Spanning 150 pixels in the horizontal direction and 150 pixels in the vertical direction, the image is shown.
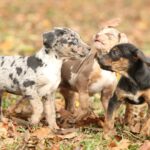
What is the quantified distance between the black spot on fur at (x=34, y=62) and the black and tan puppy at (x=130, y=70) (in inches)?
32.1

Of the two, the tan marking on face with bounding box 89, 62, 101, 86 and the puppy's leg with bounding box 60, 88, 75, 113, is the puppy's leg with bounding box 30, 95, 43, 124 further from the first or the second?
the puppy's leg with bounding box 60, 88, 75, 113

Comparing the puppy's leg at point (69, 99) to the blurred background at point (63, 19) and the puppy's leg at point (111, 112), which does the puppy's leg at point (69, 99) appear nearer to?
the puppy's leg at point (111, 112)

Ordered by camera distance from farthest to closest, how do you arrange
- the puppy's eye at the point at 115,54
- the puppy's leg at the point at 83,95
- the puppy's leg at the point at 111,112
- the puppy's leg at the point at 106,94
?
1. the puppy's leg at the point at 106,94
2. the puppy's leg at the point at 83,95
3. the puppy's leg at the point at 111,112
4. the puppy's eye at the point at 115,54

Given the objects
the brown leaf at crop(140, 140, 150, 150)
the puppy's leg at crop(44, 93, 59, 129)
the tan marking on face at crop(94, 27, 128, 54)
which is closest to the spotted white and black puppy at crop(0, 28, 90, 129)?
the puppy's leg at crop(44, 93, 59, 129)

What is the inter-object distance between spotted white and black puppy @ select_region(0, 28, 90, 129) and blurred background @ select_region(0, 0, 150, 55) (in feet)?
19.6

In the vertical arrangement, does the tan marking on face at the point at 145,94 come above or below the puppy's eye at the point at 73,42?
below

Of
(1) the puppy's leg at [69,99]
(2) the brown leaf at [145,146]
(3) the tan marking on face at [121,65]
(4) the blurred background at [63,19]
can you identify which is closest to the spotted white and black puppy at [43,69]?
(3) the tan marking on face at [121,65]

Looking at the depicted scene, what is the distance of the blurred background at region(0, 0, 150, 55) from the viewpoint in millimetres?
16550

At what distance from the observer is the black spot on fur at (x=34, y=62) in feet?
27.6

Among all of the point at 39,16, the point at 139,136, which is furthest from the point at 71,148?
the point at 39,16

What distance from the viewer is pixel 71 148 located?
785 centimetres

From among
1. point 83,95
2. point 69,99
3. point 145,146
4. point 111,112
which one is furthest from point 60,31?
point 145,146

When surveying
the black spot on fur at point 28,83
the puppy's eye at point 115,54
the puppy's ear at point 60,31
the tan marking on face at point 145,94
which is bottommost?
the tan marking on face at point 145,94

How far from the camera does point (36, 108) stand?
844cm
